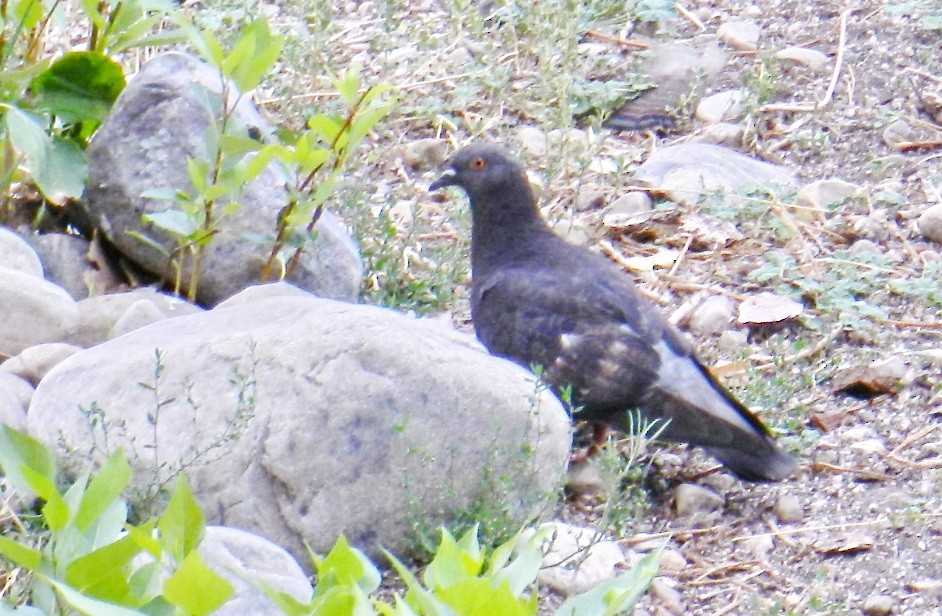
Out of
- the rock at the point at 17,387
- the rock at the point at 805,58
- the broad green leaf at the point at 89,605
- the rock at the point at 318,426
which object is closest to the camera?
the broad green leaf at the point at 89,605

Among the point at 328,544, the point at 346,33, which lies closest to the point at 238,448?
the point at 328,544

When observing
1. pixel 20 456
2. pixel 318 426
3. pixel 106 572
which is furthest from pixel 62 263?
pixel 106 572

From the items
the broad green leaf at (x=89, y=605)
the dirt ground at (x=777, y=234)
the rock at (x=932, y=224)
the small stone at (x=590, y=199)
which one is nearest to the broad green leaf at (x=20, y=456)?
the broad green leaf at (x=89, y=605)

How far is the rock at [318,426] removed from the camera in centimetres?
352

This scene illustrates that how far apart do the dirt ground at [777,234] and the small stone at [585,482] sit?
4cm

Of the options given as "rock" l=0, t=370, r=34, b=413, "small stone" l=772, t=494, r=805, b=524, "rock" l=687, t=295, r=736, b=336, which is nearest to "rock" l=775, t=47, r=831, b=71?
"rock" l=687, t=295, r=736, b=336

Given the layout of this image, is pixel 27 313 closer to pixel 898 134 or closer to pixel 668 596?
pixel 668 596

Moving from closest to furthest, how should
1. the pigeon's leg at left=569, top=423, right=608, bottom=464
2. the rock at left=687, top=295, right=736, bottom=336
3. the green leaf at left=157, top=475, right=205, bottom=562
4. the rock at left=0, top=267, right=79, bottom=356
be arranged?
1. the green leaf at left=157, top=475, right=205, bottom=562
2. the rock at left=0, top=267, right=79, bottom=356
3. the pigeon's leg at left=569, top=423, right=608, bottom=464
4. the rock at left=687, top=295, right=736, bottom=336

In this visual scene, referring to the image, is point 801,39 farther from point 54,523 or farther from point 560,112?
point 54,523

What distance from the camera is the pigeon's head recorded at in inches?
211

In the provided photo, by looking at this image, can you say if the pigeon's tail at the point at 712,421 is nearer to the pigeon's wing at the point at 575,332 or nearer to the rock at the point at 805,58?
the pigeon's wing at the point at 575,332

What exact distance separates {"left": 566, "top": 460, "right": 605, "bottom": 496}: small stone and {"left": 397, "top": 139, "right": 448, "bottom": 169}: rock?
7.21ft

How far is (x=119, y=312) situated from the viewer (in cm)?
452

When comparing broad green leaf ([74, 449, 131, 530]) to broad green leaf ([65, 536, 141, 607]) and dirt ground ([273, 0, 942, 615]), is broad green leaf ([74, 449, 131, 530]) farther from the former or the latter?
dirt ground ([273, 0, 942, 615])
